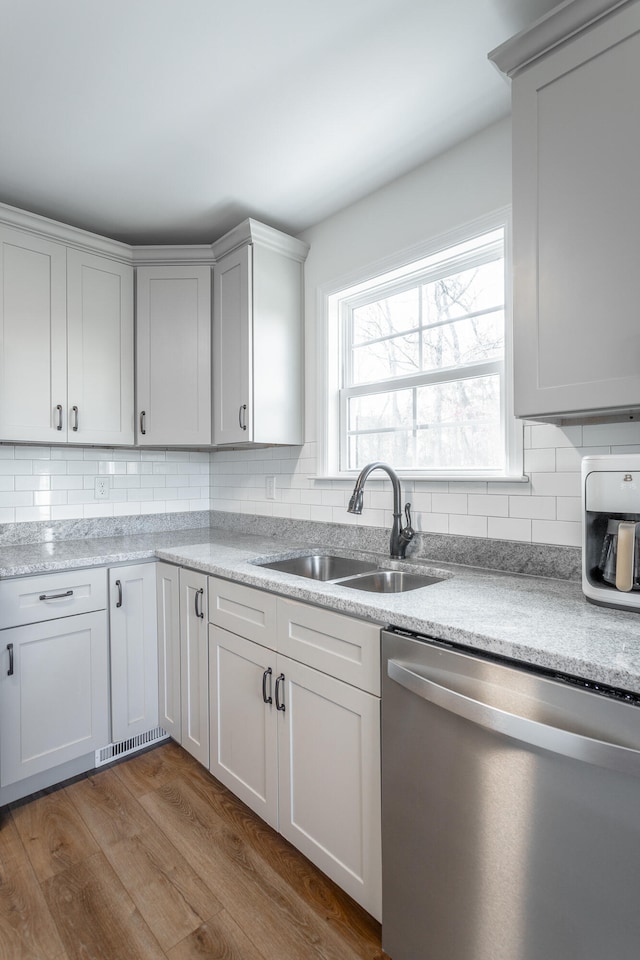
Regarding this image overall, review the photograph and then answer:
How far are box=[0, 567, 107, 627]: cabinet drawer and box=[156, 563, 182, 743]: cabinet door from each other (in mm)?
246

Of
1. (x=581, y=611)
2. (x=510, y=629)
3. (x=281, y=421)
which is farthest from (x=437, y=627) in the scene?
(x=281, y=421)

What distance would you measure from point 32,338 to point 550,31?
7.21ft

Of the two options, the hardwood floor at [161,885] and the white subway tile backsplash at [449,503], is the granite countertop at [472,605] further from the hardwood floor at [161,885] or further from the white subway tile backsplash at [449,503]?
the hardwood floor at [161,885]

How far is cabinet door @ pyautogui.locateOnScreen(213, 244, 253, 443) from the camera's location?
2.43 metres

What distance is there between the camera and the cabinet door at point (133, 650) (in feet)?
7.20

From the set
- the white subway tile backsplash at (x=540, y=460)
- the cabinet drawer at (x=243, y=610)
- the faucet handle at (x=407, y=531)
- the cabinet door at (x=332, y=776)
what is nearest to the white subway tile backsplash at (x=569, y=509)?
the white subway tile backsplash at (x=540, y=460)

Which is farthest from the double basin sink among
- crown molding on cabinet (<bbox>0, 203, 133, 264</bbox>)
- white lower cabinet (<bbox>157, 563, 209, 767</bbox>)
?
crown molding on cabinet (<bbox>0, 203, 133, 264</bbox>)

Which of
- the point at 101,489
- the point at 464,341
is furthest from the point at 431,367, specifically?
the point at 101,489

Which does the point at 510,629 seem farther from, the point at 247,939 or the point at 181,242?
the point at 181,242

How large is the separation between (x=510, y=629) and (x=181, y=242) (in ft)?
8.65

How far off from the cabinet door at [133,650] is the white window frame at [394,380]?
988mm

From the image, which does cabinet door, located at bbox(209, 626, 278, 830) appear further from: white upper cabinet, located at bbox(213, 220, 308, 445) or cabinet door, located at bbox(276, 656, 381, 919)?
white upper cabinet, located at bbox(213, 220, 308, 445)

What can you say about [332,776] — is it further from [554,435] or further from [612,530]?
[554,435]

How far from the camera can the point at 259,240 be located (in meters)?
2.43
